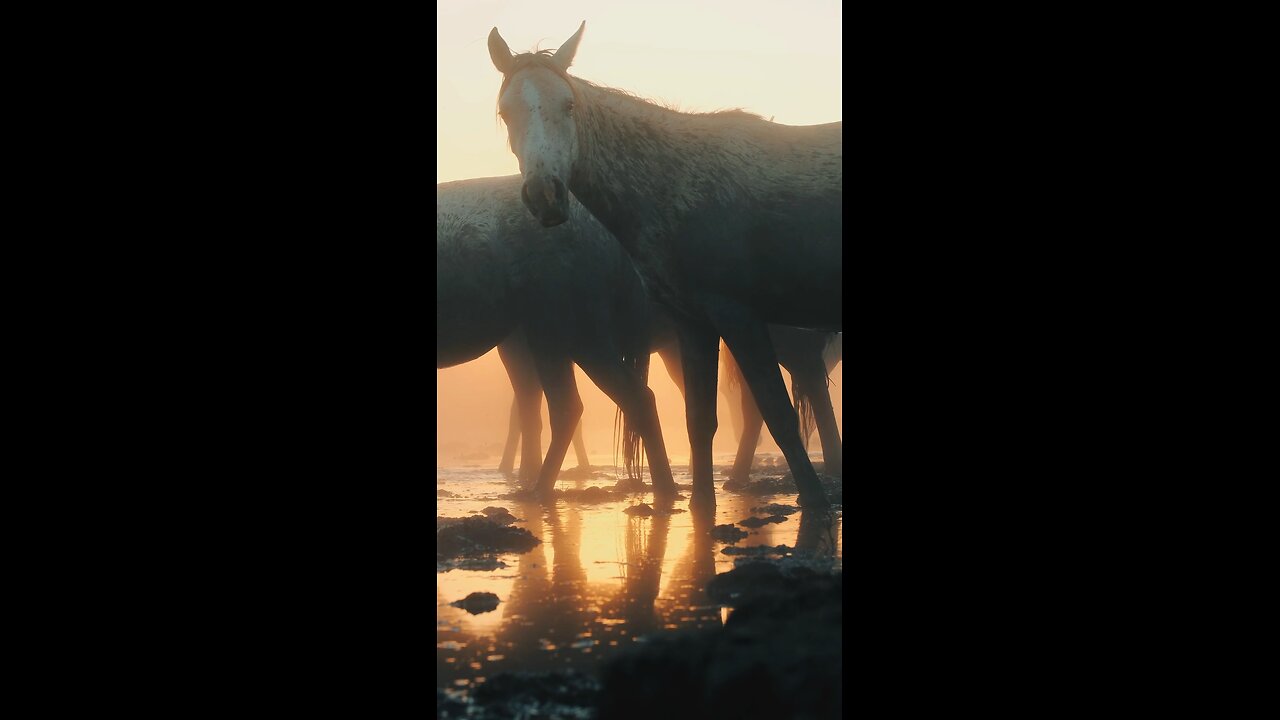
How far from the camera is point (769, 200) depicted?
4629mm

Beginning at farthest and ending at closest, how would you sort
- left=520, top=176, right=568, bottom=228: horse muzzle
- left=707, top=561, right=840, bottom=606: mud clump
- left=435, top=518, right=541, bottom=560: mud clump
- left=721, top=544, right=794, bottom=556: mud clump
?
left=520, top=176, right=568, bottom=228: horse muzzle, left=435, top=518, right=541, bottom=560: mud clump, left=721, top=544, right=794, bottom=556: mud clump, left=707, top=561, right=840, bottom=606: mud clump

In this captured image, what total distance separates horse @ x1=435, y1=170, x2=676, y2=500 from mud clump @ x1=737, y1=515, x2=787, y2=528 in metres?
1.36

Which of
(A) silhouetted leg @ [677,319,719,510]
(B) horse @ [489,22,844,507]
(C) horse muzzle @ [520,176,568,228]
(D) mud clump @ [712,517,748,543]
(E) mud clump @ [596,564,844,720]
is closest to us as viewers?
(E) mud clump @ [596,564,844,720]

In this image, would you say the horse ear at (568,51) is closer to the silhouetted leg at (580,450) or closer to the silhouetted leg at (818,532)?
the silhouetted leg at (818,532)

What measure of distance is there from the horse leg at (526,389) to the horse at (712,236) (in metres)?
2.14

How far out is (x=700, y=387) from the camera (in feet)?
15.5

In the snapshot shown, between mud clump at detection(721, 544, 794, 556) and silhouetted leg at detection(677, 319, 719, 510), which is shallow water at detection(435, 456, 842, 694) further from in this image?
silhouetted leg at detection(677, 319, 719, 510)

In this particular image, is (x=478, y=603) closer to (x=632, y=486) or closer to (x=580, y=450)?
(x=632, y=486)

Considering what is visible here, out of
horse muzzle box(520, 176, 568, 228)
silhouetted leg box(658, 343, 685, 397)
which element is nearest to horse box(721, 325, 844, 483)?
silhouetted leg box(658, 343, 685, 397)

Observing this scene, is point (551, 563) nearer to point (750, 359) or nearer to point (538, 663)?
point (538, 663)

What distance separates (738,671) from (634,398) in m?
2.75

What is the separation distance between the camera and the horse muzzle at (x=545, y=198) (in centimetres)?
407

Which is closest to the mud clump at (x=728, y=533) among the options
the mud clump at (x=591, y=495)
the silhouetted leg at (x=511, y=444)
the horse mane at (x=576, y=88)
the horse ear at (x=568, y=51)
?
the mud clump at (x=591, y=495)

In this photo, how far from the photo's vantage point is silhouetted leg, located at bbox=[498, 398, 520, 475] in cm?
727
